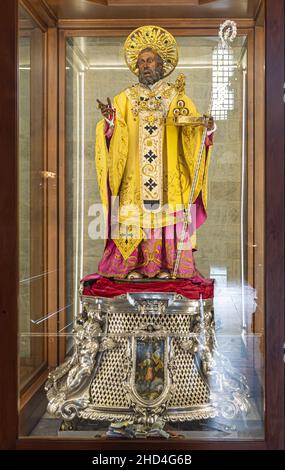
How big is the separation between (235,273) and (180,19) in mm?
1344

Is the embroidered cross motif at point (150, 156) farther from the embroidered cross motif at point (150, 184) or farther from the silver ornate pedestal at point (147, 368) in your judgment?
the silver ornate pedestal at point (147, 368)

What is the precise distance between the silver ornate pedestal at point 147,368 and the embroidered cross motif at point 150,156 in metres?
0.76

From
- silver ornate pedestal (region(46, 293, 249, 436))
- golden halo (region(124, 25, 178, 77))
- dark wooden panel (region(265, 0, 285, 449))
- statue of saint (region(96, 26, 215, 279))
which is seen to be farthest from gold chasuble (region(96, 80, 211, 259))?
dark wooden panel (region(265, 0, 285, 449))

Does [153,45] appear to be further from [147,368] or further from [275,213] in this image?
[147,368]

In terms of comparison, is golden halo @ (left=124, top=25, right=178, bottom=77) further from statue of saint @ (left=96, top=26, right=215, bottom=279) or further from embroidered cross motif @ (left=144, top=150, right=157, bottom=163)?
embroidered cross motif @ (left=144, top=150, right=157, bottom=163)

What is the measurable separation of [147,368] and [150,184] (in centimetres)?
99

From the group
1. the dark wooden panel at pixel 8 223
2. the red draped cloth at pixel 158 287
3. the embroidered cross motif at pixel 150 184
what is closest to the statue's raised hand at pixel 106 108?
the embroidered cross motif at pixel 150 184

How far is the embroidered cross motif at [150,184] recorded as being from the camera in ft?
10.7

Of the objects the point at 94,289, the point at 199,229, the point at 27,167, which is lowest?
the point at 94,289

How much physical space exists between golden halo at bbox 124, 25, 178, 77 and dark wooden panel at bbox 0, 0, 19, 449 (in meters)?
0.71

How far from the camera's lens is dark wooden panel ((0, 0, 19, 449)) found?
8.65ft

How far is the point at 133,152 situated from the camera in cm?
328
